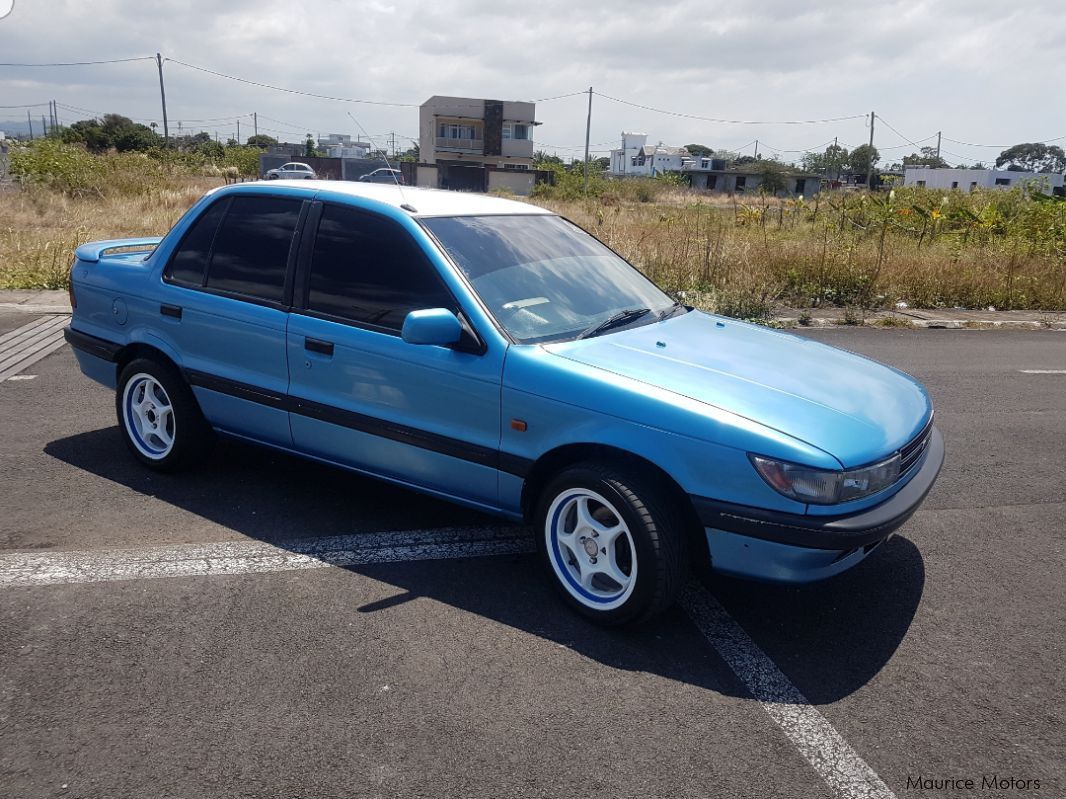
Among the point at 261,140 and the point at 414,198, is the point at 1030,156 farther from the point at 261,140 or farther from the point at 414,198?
the point at 414,198

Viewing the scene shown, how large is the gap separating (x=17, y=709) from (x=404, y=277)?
2.25 m

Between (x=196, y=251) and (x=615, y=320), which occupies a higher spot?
(x=196, y=251)

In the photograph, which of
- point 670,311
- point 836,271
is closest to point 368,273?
point 670,311

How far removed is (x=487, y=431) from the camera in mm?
3615

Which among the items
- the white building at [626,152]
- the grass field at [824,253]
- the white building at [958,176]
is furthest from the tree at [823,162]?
the grass field at [824,253]

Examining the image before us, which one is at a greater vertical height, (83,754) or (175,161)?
(175,161)

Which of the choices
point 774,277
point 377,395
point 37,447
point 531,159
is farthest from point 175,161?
point 531,159

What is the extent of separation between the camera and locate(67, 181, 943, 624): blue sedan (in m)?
3.13

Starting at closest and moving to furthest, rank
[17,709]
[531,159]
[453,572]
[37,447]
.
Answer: [17,709] < [453,572] < [37,447] < [531,159]

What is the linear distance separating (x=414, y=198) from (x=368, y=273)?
0.54 meters

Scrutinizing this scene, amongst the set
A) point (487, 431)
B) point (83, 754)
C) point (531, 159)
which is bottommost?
point (83, 754)

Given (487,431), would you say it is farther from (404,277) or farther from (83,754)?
(83,754)

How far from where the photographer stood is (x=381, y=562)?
12.9 ft

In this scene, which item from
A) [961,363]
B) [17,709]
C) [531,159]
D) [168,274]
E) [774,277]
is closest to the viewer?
[17,709]
